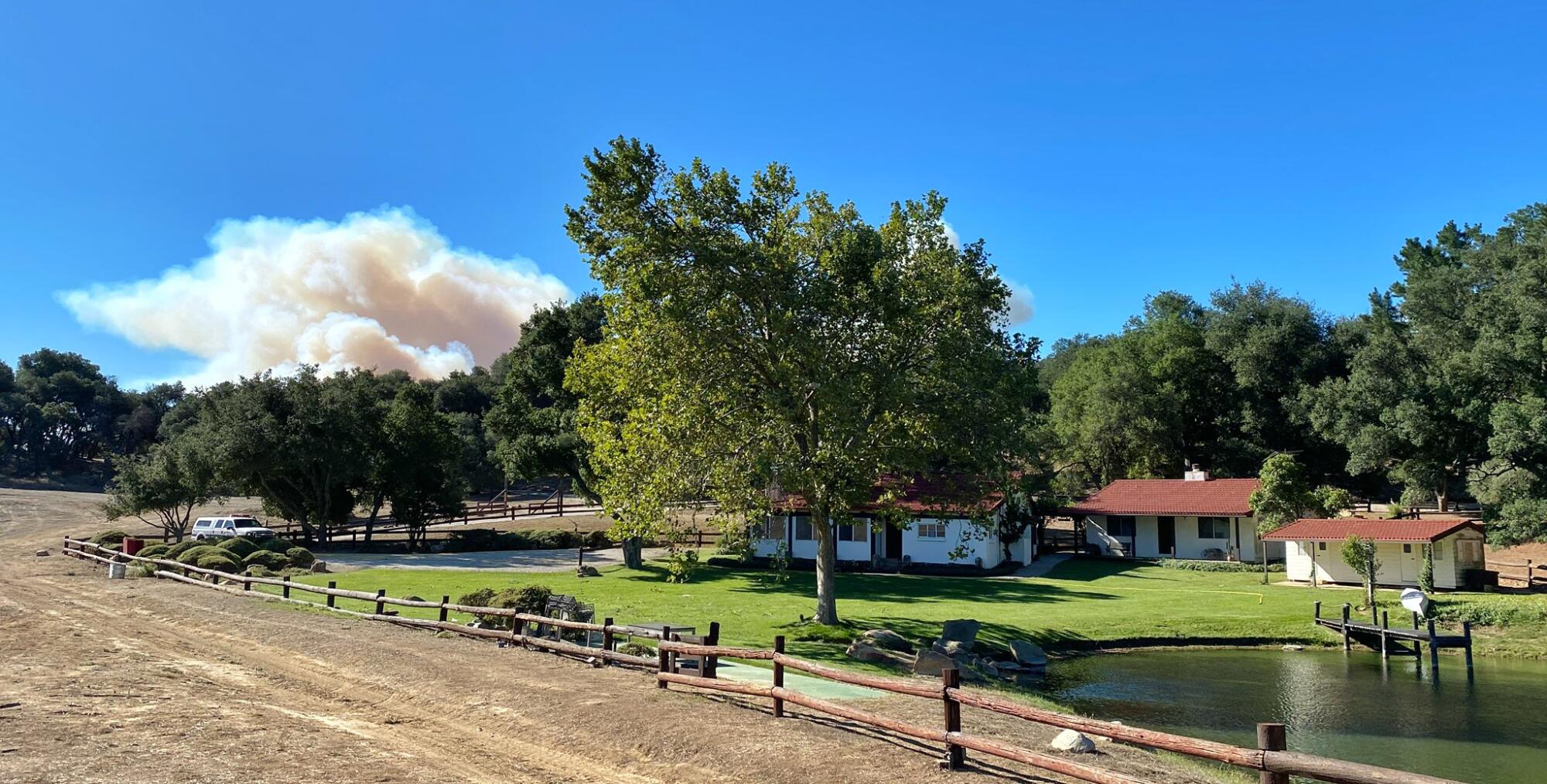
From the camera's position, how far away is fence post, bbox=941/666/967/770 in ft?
38.5

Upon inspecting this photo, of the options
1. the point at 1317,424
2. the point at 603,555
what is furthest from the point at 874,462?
the point at 1317,424

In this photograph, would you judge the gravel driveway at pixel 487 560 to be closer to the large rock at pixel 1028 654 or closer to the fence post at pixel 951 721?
the large rock at pixel 1028 654

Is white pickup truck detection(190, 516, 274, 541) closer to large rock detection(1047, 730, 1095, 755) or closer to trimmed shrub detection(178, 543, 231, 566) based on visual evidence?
trimmed shrub detection(178, 543, 231, 566)

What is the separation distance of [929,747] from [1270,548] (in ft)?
154

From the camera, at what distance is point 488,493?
103062mm

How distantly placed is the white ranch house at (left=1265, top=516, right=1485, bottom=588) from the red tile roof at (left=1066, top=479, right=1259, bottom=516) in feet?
25.7

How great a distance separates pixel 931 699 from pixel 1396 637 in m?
21.7

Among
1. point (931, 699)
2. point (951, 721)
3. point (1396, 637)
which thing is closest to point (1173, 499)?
point (1396, 637)

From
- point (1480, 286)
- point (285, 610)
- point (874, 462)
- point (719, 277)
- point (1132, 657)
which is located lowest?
point (1132, 657)

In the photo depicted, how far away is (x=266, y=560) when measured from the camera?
38.7m

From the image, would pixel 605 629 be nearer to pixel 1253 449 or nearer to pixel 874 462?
pixel 874 462

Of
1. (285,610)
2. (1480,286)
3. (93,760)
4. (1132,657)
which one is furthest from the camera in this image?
(1480,286)

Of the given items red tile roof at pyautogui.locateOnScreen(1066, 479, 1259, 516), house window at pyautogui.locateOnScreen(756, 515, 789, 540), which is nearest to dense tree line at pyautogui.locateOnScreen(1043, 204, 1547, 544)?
red tile roof at pyautogui.locateOnScreen(1066, 479, 1259, 516)

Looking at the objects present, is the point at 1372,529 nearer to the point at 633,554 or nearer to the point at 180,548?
the point at 633,554
